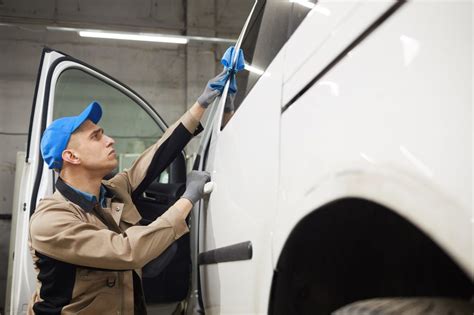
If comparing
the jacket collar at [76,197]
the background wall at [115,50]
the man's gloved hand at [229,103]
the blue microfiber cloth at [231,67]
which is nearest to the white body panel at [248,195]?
the man's gloved hand at [229,103]

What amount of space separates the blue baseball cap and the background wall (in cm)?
377

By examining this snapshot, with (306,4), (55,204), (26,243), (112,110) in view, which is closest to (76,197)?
(55,204)

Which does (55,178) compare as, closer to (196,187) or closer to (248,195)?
(196,187)

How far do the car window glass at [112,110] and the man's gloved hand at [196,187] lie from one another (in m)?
1.04

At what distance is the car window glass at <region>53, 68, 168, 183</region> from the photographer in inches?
98.2

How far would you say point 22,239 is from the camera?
1979 mm

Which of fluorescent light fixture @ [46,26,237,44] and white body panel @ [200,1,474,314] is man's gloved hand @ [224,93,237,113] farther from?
fluorescent light fixture @ [46,26,237,44]

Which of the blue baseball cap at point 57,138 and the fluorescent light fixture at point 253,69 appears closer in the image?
the fluorescent light fixture at point 253,69

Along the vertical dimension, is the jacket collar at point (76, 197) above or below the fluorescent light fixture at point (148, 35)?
below

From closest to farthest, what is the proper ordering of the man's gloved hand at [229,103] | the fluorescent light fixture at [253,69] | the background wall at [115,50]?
the fluorescent light fixture at [253,69] → the man's gloved hand at [229,103] → the background wall at [115,50]

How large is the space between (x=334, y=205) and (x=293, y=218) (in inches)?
5.1

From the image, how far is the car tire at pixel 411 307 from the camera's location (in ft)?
1.86

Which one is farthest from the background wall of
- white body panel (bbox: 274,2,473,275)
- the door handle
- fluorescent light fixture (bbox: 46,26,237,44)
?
white body panel (bbox: 274,2,473,275)

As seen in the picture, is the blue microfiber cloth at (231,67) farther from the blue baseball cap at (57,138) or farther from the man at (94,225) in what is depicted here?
the blue baseball cap at (57,138)
